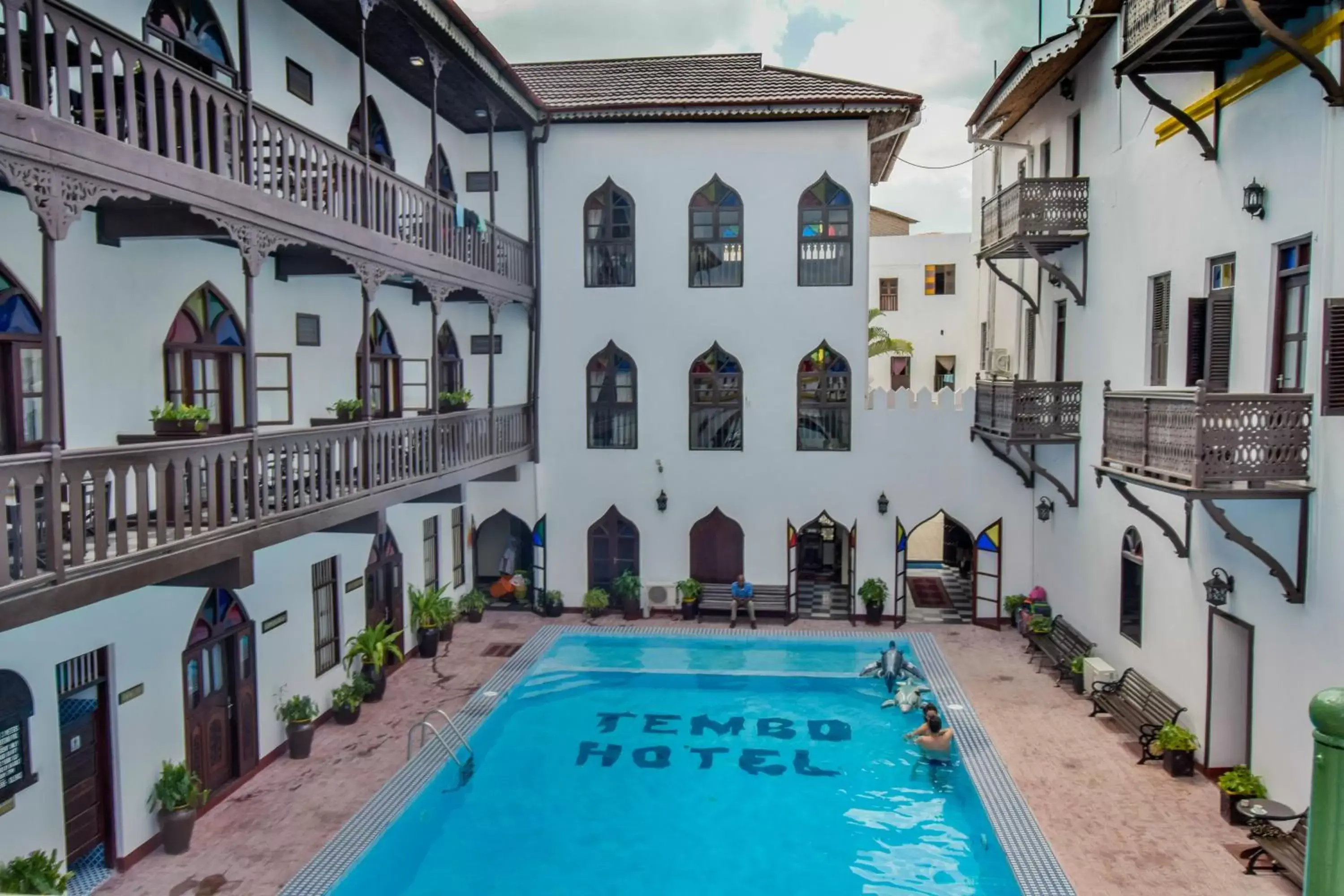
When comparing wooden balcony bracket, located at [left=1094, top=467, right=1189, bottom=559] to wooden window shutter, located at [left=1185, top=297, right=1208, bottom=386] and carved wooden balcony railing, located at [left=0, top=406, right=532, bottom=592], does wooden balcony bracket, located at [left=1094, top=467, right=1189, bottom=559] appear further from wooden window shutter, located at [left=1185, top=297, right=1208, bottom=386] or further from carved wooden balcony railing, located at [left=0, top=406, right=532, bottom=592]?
carved wooden balcony railing, located at [left=0, top=406, right=532, bottom=592]

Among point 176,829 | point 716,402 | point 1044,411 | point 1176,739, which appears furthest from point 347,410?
point 1176,739

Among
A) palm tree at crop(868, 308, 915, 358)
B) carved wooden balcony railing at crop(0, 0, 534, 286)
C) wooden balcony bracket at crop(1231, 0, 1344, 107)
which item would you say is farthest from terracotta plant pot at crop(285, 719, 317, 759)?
palm tree at crop(868, 308, 915, 358)

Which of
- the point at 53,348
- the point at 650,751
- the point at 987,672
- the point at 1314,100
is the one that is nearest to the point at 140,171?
the point at 53,348

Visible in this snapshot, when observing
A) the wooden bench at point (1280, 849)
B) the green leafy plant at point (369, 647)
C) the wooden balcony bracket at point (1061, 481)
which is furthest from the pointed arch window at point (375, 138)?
the wooden bench at point (1280, 849)

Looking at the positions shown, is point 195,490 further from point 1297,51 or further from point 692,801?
point 1297,51

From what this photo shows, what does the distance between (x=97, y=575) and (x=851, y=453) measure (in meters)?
14.9

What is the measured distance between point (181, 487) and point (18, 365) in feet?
6.82

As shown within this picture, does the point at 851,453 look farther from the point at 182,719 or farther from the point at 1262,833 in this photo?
the point at 182,719

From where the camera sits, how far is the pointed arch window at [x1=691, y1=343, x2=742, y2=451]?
19.7m

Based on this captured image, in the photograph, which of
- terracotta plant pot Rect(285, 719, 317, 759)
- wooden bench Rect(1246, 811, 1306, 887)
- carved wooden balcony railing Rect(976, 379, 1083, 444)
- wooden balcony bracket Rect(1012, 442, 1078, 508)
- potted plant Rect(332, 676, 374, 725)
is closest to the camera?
wooden bench Rect(1246, 811, 1306, 887)

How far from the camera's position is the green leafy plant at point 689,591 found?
19.6m

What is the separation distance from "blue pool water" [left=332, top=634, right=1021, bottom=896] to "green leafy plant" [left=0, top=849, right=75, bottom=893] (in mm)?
2572

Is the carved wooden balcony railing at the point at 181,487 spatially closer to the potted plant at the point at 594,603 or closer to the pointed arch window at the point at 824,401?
the potted plant at the point at 594,603

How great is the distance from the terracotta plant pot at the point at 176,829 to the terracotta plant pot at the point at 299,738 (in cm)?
244
